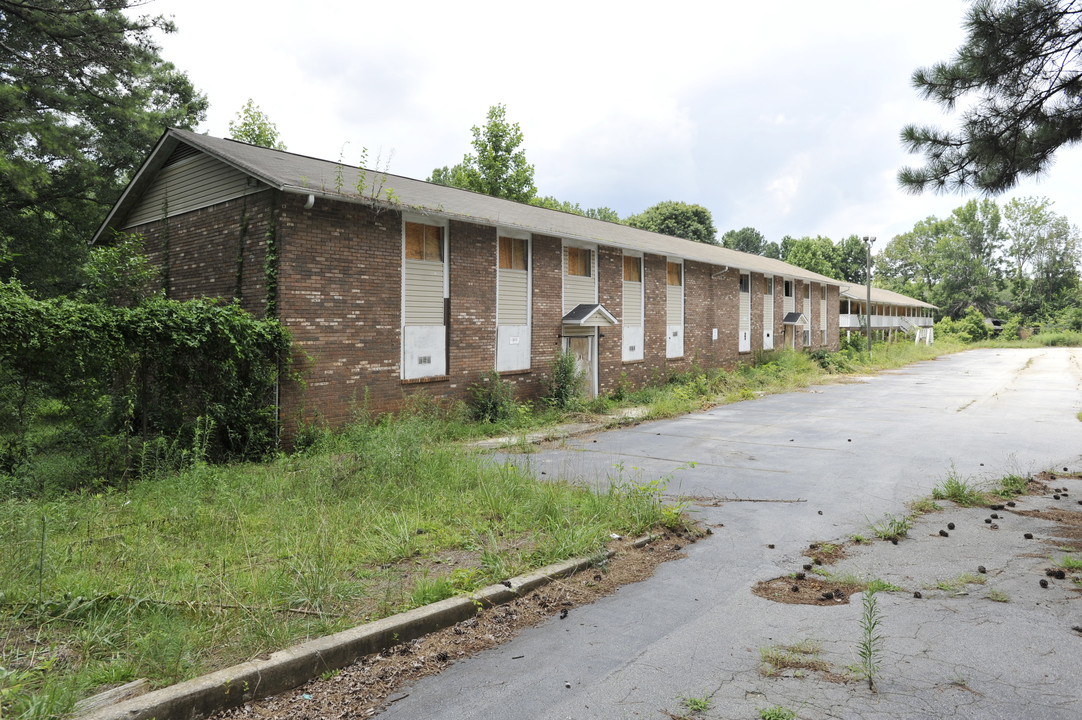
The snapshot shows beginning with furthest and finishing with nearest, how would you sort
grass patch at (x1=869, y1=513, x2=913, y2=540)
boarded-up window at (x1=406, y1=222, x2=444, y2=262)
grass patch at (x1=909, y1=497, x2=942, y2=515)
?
boarded-up window at (x1=406, y1=222, x2=444, y2=262), grass patch at (x1=909, y1=497, x2=942, y2=515), grass patch at (x1=869, y1=513, x2=913, y2=540)

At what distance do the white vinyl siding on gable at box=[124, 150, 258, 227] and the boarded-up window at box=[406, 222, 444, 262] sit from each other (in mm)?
3137

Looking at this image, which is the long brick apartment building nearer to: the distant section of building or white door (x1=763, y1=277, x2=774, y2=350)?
white door (x1=763, y1=277, x2=774, y2=350)

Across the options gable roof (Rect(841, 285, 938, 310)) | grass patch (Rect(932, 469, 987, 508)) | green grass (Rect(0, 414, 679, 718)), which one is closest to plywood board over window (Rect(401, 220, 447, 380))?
green grass (Rect(0, 414, 679, 718))

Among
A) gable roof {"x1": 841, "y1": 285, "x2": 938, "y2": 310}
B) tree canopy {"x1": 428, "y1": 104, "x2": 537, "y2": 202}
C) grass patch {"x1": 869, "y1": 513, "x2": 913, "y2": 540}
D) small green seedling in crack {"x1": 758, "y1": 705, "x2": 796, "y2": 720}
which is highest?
tree canopy {"x1": 428, "y1": 104, "x2": 537, "y2": 202}

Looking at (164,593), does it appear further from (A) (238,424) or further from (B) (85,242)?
(B) (85,242)

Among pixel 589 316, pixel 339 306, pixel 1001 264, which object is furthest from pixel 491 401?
pixel 1001 264

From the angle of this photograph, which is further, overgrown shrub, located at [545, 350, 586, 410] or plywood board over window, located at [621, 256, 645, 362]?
plywood board over window, located at [621, 256, 645, 362]

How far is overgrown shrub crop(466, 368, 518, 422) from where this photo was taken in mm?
14789

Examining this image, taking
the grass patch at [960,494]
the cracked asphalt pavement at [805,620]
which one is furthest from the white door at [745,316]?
the grass patch at [960,494]

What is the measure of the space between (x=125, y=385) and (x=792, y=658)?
9.59 metres

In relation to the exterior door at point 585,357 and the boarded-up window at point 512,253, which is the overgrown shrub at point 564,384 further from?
the boarded-up window at point 512,253

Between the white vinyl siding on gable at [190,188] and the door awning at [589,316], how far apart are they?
8.99 meters

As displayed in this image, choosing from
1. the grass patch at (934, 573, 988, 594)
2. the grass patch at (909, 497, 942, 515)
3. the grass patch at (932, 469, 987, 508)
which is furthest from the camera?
the grass patch at (932, 469, 987, 508)

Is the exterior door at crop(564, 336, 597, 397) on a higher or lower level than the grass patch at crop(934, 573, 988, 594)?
higher
